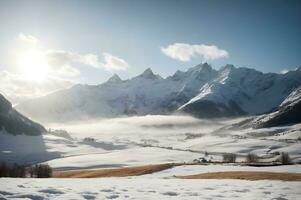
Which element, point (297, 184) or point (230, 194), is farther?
point (297, 184)

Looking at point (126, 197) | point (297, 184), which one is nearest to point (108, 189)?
point (126, 197)

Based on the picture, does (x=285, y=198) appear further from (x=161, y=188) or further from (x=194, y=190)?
(x=161, y=188)

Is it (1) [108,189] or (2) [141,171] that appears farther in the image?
(2) [141,171]

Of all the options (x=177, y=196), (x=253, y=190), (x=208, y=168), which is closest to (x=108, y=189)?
(x=177, y=196)

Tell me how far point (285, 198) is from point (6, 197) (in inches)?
793

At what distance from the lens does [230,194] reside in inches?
1217

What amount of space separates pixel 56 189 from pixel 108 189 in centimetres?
430

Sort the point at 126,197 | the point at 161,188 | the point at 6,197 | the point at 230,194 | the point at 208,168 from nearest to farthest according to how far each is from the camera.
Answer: the point at 6,197
the point at 126,197
the point at 230,194
the point at 161,188
the point at 208,168

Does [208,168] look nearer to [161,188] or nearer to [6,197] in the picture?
[161,188]

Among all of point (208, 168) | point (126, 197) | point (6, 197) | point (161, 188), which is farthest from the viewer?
point (208, 168)

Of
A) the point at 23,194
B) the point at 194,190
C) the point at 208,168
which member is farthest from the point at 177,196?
the point at 208,168

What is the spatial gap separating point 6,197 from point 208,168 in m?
49.9

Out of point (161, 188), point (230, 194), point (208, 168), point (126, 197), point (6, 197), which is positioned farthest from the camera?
point (208, 168)

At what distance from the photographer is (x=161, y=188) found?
33.9m
